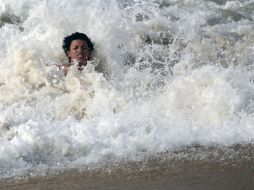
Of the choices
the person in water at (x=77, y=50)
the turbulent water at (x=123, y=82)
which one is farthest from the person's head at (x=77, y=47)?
the turbulent water at (x=123, y=82)

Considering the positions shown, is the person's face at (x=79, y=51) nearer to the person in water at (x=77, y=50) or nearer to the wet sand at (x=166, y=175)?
the person in water at (x=77, y=50)

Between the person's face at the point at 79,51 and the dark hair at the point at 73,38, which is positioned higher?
the dark hair at the point at 73,38

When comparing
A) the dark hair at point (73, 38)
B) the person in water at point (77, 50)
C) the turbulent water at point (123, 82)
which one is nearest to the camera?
the turbulent water at point (123, 82)

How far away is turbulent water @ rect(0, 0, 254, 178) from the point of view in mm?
5953

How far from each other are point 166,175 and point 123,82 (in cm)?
366

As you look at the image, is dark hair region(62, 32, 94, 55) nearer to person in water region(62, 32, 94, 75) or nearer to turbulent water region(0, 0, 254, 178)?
person in water region(62, 32, 94, 75)

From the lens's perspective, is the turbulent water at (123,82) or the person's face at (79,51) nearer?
the turbulent water at (123,82)

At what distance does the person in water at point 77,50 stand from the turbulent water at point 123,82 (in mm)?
131

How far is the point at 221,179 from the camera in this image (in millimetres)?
4723

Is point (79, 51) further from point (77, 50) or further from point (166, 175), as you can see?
point (166, 175)

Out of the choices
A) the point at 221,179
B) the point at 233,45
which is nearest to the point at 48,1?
the point at 233,45

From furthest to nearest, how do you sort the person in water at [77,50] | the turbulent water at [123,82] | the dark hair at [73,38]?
the dark hair at [73,38] → the person in water at [77,50] → the turbulent water at [123,82]

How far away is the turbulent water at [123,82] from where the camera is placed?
19.5 ft

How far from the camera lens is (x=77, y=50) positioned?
8.68 meters
